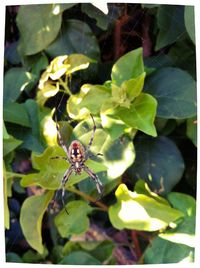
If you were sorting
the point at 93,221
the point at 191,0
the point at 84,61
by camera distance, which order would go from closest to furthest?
the point at 191,0 < the point at 84,61 < the point at 93,221

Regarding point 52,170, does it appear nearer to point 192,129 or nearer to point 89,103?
point 89,103

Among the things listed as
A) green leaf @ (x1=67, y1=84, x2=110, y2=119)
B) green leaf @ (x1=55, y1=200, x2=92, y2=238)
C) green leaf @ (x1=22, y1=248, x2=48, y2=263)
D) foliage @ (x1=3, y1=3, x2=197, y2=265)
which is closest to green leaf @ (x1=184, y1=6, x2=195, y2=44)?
foliage @ (x1=3, y1=3, x2=197, y2=265)

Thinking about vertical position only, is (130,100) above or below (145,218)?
above

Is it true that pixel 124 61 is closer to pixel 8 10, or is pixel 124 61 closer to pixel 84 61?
pixel 84 61

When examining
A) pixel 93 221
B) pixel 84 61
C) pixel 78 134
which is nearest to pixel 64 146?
pixel 78 134

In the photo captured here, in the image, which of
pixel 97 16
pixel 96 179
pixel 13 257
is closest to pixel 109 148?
pixel 96 179

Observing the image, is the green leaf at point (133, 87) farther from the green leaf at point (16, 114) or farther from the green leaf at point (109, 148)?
the green leaf at point (16, 114)

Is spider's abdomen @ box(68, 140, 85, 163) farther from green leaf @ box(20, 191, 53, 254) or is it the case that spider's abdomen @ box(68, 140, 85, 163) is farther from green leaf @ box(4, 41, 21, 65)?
green leaf @ box(4, 41, 21, 65)
